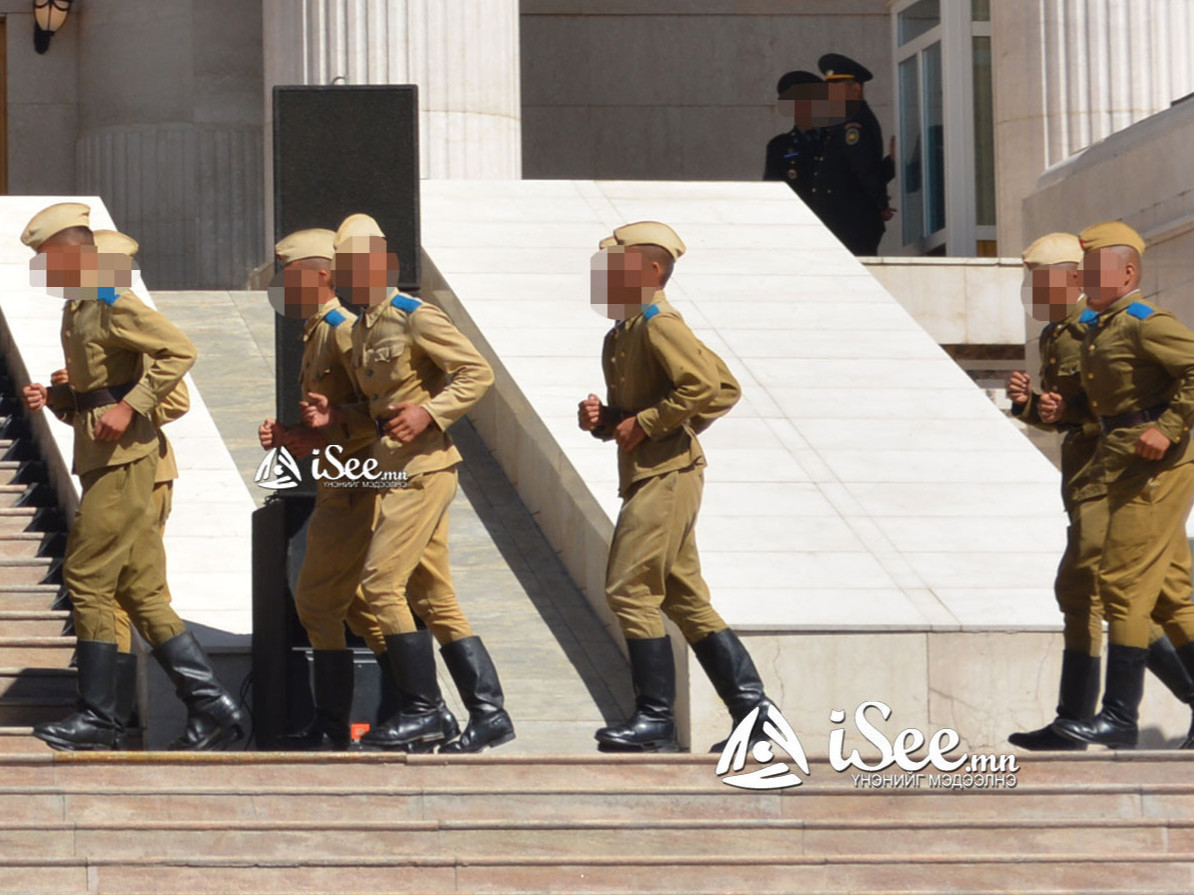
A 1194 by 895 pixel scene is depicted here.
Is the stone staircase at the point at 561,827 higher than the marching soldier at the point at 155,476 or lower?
lower

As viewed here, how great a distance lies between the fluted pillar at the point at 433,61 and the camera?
1694cm

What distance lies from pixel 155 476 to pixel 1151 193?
23.1 ft

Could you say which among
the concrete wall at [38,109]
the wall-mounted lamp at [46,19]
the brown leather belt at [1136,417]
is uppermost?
the wall-mounted lamp at [46,19]

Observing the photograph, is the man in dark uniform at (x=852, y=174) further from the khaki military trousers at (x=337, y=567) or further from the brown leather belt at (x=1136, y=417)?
the khaki military trousers at (x=337, y=567)

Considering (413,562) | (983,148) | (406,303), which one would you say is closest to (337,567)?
(413,562)

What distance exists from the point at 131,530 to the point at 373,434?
89cm

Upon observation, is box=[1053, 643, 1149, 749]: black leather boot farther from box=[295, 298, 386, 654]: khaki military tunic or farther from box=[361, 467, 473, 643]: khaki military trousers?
box=[295, 298, 386, 654]: khaki military tunic

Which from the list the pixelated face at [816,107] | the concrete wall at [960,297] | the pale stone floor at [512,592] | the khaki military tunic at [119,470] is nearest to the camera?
the khaki military tunic at [119,470]

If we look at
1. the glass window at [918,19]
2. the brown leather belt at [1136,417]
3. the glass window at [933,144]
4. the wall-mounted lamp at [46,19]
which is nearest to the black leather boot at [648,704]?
the brown leather belt at [1136,417]

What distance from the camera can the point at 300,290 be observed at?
8.95 metres

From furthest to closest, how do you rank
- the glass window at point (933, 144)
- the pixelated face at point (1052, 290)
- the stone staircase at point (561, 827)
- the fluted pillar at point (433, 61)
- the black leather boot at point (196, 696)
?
the glass window at point (933, 144) < the fluted pillar at point (433, 61) < the pixelated face at point (1052, 290) < the black leather boot at point (196, 696) < the stone staircase at point (561, 827)

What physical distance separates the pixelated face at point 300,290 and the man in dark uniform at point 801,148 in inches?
337

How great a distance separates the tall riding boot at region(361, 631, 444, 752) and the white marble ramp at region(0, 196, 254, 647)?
3.99 feet

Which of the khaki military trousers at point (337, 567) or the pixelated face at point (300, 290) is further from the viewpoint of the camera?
the pixelated face at point (300, 290)
